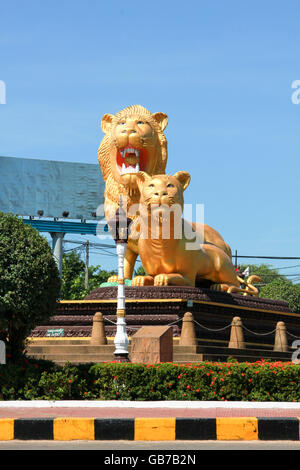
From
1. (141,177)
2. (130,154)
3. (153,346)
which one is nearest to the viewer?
(153,346)

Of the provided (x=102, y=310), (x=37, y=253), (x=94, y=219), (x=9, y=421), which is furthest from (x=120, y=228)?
(x=94, y=219)

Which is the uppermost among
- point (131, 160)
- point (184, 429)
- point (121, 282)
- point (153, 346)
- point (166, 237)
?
point (131, 160)

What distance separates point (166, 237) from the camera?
19141 mm

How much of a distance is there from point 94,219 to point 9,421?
1335 inches

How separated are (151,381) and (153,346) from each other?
194cm

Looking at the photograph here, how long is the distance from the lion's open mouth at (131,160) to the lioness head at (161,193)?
177cm

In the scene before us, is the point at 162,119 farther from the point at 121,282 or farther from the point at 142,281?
the point at 121,282

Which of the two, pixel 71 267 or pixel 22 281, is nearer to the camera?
pixel 22 281

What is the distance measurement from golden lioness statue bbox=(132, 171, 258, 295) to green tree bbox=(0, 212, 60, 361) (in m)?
5.76

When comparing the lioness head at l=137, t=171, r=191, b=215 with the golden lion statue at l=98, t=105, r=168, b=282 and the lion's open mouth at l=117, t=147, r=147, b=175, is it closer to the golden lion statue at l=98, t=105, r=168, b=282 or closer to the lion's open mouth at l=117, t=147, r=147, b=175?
the golden lion statue at l=98, t=105, r=168, b=282

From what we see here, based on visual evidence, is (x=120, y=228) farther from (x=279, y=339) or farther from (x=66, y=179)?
(x=66, y=179)

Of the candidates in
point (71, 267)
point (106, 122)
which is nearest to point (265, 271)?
point (71, 267)

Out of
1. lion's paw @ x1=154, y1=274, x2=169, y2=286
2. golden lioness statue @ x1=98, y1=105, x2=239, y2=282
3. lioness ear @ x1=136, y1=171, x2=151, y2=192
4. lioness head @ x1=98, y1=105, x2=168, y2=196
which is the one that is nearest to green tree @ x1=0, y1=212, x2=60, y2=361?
lion's paw @ x1=154, y1=274, x2=169, y2=286

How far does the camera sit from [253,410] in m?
11.3
